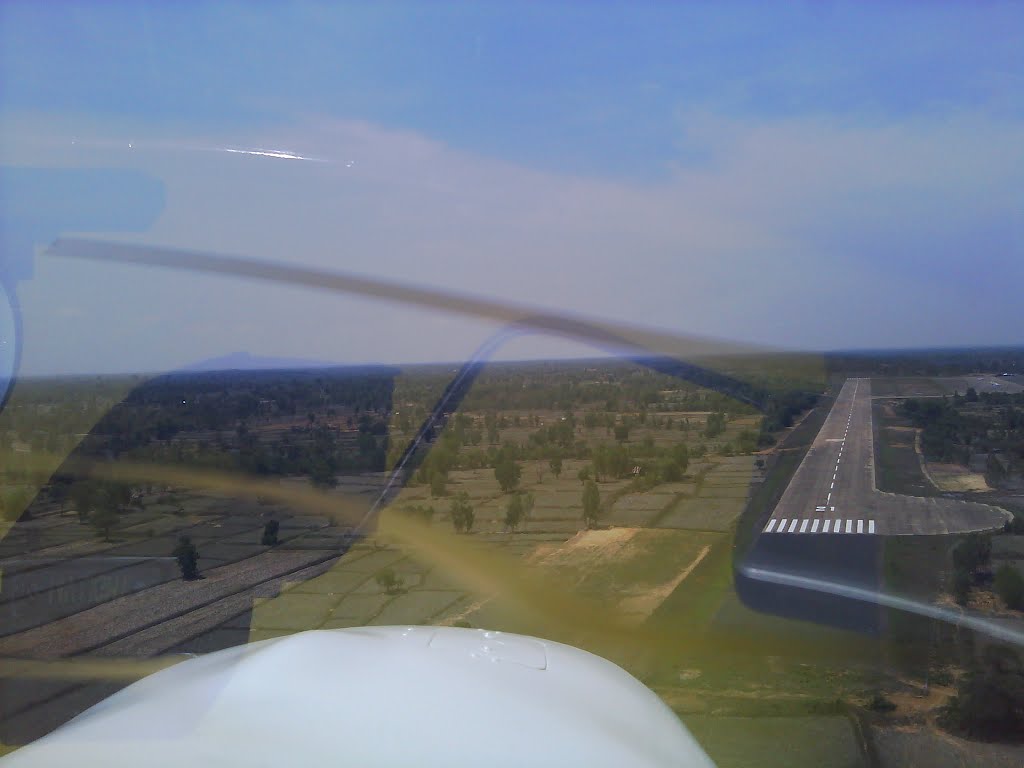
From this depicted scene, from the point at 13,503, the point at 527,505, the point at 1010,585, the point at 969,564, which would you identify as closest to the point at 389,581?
the point at 527,505

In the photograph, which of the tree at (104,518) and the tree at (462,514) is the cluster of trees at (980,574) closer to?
the tree at (462,514)

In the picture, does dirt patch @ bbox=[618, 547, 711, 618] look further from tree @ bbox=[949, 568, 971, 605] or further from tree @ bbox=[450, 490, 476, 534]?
tree @ bbox=[949, 568, 971, 605]

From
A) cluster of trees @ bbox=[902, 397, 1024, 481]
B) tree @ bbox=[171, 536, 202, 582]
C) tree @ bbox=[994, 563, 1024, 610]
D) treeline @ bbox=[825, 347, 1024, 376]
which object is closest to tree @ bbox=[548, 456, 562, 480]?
treeline @ bbox=[825, 347, 1024, 376]

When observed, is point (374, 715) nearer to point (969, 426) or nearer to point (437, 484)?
point (437, 484)

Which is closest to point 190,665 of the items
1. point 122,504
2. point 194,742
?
point 194,742

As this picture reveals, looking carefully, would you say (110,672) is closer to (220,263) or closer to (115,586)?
(115,586)

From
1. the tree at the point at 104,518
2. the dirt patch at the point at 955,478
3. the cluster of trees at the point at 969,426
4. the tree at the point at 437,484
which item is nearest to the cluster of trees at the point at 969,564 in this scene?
the dirt patch at the point at 955,478
